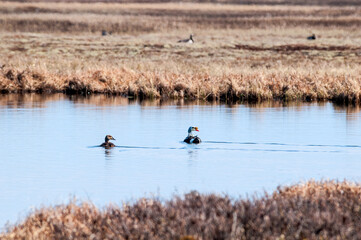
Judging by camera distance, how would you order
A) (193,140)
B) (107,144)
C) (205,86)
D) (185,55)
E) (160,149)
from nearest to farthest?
(160,149) → (107,144) → (193,140) → (205,86) → (185,55)

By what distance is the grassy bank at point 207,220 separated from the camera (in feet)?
28.3

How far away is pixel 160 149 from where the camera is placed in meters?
19.8

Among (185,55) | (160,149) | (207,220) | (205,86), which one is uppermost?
(185,55)

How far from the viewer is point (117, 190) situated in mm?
14398

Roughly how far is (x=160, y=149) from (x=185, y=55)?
30.0 metres

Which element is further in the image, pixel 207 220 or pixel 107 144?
pixel 107 144

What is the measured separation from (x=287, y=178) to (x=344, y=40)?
1876 inches

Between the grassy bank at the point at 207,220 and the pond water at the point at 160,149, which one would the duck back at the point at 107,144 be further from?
the grassy bank at the point at 207,220

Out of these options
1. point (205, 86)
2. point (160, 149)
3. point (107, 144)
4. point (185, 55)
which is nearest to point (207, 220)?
point (160, 149)

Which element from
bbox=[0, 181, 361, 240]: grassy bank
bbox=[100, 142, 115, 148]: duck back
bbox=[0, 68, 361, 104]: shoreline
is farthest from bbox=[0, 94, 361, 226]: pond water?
bbox=[0, 181, 361, 240]: grassy bank

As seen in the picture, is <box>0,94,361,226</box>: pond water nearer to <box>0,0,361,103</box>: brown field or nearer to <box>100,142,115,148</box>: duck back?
<box>100,142,115,148</box>: duck back

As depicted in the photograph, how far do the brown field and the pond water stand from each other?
1683mm

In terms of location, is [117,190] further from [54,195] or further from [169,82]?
[169,82]

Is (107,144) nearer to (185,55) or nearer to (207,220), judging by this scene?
(207,220)
